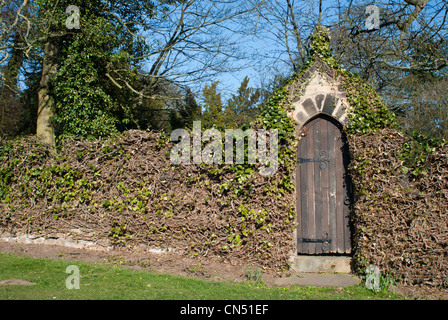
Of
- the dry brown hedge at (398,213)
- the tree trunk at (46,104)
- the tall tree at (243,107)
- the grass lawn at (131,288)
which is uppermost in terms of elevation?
the tall tree at (243,107)

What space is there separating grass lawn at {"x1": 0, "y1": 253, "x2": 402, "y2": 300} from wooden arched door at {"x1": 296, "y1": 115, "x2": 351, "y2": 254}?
125 centimetres

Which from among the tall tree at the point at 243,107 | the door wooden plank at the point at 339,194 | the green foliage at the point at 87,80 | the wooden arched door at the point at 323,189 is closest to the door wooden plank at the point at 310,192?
the wooden arched door at the point at 323,189

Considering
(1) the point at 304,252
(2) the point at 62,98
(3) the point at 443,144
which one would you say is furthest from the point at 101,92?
(3) the point at 443,144

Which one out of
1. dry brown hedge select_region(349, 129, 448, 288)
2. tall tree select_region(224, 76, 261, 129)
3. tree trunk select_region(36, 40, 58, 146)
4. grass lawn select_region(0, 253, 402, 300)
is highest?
tall tree select_region(224, 76, 261, 129)

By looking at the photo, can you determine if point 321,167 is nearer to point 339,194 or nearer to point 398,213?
point 339,194

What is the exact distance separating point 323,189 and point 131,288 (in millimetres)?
4015

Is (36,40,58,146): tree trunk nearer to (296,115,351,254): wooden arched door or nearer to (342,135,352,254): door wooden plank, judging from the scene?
(296,115,351,254): wooden arched door

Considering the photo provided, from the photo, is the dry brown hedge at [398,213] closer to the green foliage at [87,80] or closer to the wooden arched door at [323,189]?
the wooden arched door at [323,189]

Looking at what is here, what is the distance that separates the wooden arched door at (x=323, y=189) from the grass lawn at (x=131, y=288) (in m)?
1.25

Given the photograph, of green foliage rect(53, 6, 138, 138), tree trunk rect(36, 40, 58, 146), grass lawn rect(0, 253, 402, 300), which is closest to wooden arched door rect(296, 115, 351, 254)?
grass lawn rect(0, 253, 402, 300)

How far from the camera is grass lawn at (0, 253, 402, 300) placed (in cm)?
522

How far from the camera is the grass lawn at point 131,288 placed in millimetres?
5223

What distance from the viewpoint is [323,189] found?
7359mm

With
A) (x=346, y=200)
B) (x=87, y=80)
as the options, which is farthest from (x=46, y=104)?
(x=346, y=200)
